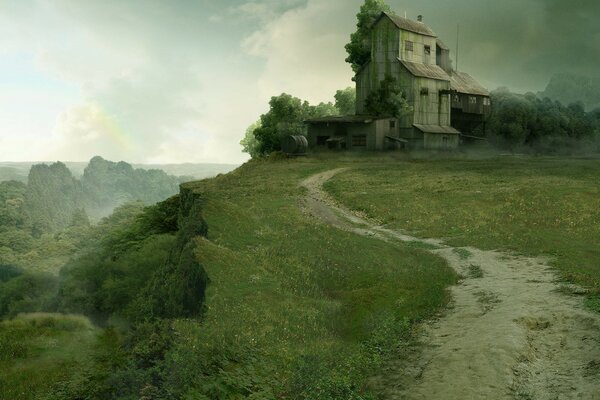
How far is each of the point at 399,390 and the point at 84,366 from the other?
15439mm

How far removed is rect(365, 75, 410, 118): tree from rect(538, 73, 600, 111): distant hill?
91701 mm

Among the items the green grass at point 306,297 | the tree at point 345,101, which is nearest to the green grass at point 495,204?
the green grass at point 306,297

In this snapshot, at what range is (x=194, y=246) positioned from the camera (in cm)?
2353

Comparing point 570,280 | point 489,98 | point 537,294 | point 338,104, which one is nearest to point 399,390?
point 537,294

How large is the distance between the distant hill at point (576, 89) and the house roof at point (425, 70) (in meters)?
83.9

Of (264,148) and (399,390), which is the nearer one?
(399,390)

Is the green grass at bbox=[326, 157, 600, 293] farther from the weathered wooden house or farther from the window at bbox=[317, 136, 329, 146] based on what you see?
the window at bbox=[317, 136, 329, 146]

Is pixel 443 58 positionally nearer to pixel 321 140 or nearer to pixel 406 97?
pixel 406 97

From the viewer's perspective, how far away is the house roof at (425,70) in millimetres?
73231

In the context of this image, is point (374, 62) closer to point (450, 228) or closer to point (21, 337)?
point (450, 228)

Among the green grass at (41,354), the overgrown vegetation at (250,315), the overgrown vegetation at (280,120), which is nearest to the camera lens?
the overgrown vegetation at (250,315)

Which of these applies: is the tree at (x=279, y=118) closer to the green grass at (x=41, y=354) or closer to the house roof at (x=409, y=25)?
the house roof at (x=409, y=25)

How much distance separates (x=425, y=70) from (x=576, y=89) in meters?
96.4

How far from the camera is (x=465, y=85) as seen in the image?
8669cm
